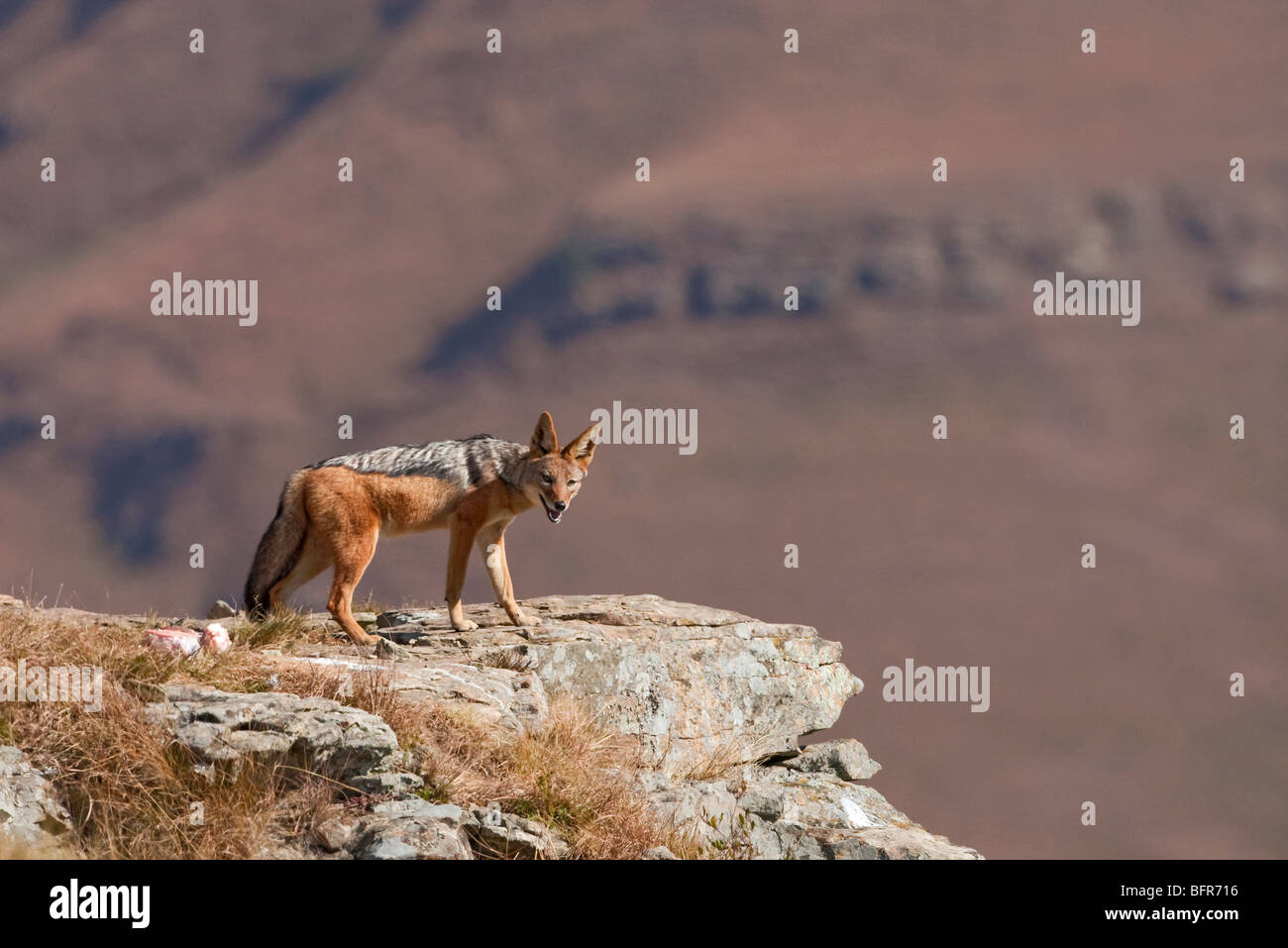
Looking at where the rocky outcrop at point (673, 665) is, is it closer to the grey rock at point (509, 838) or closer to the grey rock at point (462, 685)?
the grey rock at point (462, 685)

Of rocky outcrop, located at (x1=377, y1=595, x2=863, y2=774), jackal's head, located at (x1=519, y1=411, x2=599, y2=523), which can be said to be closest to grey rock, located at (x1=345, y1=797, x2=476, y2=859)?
rocky outcrop, located at (x1=377, y1=595, x2=863, y2=774)

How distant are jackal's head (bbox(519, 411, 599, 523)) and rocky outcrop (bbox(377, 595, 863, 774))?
1.50 metres

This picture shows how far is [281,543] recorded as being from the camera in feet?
44.3

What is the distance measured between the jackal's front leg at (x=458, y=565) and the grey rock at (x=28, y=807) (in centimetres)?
583

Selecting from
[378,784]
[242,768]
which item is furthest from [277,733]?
[378,784]

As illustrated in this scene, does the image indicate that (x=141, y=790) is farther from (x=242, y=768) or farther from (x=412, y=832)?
(x=412, y=832)

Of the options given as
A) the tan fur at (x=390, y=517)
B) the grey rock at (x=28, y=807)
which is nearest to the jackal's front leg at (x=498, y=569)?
the tan fur at (x=390, y=517)

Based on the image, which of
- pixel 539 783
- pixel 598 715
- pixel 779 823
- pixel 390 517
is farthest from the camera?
pixel 390 517

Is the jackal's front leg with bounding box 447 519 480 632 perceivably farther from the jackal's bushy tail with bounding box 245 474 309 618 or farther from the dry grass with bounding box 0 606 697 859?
the dry grass with bounding box 0 606 697 859

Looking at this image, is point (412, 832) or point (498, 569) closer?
point (412, 832)

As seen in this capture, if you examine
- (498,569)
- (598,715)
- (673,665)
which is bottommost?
(598,715)

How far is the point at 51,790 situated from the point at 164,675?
4.08 feet

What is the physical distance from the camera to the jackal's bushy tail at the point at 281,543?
44.3ft

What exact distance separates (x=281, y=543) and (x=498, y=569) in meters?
2.42
